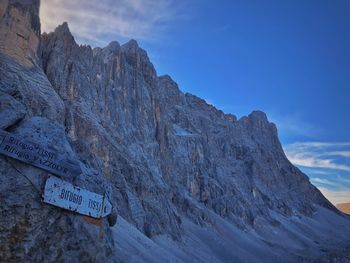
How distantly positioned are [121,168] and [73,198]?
29743mm

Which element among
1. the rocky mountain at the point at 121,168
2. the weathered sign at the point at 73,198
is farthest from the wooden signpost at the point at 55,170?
the rocky mountain at the point at 121,168

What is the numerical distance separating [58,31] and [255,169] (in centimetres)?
8421

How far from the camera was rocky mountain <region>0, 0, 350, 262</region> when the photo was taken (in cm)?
973

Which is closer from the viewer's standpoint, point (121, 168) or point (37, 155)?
point (37, 155)

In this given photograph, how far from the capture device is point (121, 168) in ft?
130

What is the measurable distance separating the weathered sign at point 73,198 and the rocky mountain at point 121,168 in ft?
0.67

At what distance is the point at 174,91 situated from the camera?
3932 inches

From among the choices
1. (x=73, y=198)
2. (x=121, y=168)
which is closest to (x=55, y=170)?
(x=73, y=198)

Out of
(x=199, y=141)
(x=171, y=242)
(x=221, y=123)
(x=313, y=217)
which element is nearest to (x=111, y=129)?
(x=171, y=242)

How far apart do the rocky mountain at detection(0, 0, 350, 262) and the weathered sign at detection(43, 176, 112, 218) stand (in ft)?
0.67

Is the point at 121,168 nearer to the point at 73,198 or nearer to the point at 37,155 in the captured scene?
the point at 73,198

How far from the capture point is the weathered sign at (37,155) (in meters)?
9.27

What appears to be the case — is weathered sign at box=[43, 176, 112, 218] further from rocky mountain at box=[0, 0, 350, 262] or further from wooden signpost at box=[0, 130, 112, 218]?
rocky mountain at box=[0, 0, 350, 262]

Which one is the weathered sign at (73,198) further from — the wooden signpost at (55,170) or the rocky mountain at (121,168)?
the rocky mountain at (121,168)
